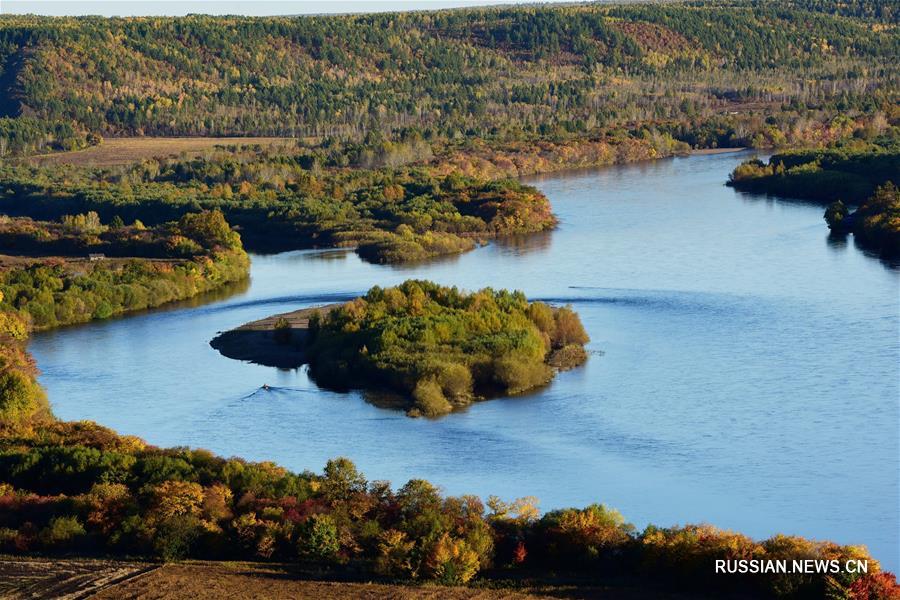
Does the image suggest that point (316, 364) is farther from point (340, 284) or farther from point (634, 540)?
point (634, 540)

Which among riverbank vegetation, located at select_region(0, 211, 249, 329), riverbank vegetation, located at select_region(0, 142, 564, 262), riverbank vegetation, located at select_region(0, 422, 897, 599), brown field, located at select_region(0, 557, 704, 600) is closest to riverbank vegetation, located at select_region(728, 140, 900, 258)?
riverbank vegetation, located at select_region(0, 142, 564, 262)

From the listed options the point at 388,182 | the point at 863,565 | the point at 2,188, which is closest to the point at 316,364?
the point at 863,565

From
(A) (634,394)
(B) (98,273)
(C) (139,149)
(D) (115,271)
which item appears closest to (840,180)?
(D) (115,271)

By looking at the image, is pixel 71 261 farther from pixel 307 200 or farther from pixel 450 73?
pixel 450 73

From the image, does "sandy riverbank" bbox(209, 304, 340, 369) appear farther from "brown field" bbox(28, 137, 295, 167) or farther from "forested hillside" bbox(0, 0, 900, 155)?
"forested hillside" bbox(0, 0, 900, 155)

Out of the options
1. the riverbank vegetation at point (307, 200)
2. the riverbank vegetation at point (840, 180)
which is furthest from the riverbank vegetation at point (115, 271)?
the riverbank vegetation at point (840, 180)

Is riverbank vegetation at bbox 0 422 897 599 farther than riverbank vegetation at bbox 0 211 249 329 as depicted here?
No

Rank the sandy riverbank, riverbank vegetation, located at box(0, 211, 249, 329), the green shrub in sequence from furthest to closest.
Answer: riverbank vegetation, located at box(0, 211, 249, 329), the sandy riverbank, the green shrub
